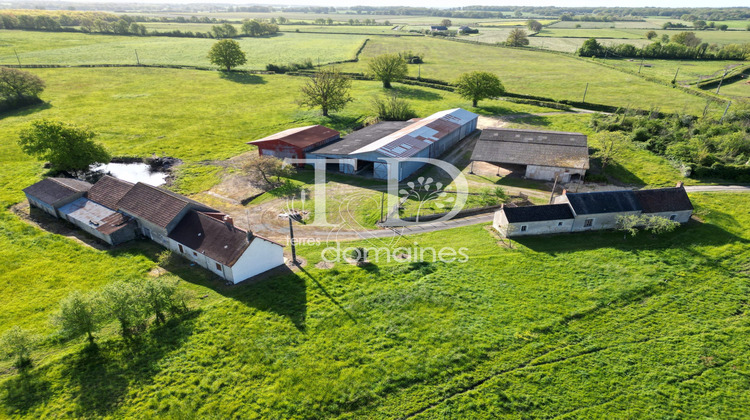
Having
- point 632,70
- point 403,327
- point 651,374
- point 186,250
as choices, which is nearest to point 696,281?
point 651,374

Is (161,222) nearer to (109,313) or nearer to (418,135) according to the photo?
(109,313)

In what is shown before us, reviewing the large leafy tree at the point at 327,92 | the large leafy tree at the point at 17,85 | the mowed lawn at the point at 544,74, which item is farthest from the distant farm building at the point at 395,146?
the large leafy tree at the point at 17,85

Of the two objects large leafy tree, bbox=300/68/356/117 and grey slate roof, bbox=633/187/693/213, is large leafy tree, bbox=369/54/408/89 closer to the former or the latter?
large leafy tree, bbox=300/68/356/117

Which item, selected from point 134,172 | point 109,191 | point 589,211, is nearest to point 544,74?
point 589,211

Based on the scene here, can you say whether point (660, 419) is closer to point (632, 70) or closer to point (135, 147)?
point (135, 147)

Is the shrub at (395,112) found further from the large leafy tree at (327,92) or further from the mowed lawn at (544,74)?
the mowed lawn at (544,74)

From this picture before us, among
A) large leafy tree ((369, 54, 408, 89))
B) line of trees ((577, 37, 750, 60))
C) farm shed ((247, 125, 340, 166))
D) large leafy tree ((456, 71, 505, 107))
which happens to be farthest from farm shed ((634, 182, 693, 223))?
line of trees ((577, 37, 750, 60))
